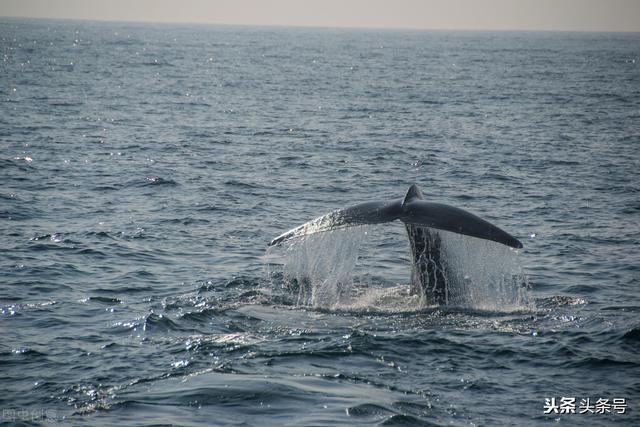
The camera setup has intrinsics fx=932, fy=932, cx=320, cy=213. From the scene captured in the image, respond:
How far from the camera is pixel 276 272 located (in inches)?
654

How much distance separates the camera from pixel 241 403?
10.5 meters

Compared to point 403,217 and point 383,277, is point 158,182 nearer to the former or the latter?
point 383,277

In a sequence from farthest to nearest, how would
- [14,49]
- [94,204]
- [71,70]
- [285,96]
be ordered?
[14,49]
[71,70]
[285,96]
[94,204]

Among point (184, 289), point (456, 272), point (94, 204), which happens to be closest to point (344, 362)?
point (456, 272)

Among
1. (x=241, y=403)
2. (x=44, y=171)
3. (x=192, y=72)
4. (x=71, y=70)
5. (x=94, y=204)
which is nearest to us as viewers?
(x=241, y=403)

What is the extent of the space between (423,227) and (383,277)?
318 cm

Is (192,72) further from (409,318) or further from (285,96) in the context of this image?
(409,318)

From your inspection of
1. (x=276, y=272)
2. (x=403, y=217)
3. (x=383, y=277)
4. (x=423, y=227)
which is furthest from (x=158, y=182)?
(x=403, y=217)

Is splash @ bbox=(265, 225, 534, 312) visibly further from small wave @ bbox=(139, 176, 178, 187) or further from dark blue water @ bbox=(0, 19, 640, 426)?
small wave @ bbox=(139, 176, 178, 187)

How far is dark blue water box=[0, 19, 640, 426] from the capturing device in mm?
10852

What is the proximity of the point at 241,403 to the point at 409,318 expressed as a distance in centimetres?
374

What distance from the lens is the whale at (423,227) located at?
484 inches

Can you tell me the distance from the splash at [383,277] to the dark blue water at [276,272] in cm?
27

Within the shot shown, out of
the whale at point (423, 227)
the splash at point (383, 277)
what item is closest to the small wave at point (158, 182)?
the splash at point (383, 277)
